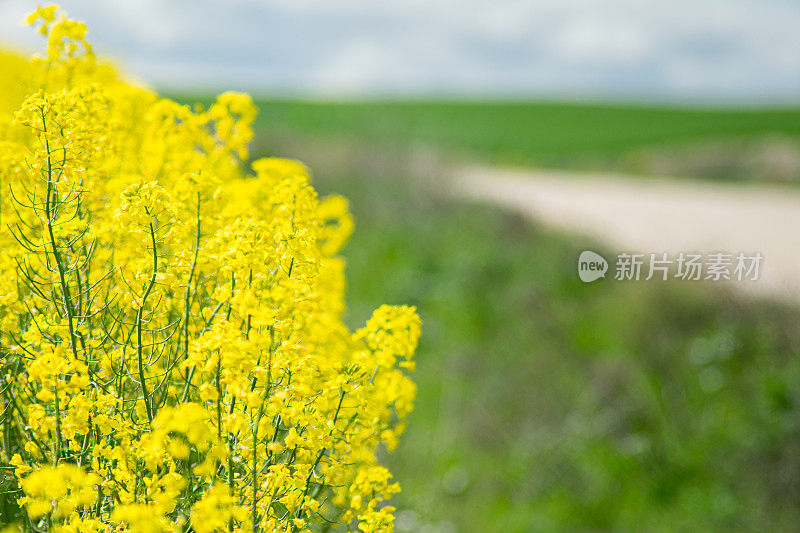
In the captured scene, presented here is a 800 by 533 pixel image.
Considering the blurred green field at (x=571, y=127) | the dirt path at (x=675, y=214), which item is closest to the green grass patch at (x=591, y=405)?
the dirt path at (x=675, y=214)

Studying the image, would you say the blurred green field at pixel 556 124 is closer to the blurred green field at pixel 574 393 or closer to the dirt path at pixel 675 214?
the dirt path at pixel 675 214

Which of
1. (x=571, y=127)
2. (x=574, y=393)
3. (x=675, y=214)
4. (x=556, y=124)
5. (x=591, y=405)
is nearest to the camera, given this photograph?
(x=591, y=405)

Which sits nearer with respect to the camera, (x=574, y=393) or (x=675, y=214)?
(x=574, y=393)

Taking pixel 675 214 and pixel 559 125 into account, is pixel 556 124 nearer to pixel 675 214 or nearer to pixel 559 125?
pixel 559 125

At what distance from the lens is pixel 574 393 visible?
20.3ft

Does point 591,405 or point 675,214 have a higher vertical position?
point 675,214

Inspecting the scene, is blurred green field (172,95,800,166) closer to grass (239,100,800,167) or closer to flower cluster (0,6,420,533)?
grass (239,100,800,167)

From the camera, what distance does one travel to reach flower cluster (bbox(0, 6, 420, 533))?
5.18 feet

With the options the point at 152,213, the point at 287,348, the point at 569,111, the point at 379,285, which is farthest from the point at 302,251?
the point at 569,111

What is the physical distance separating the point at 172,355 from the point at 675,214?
36.6 ft

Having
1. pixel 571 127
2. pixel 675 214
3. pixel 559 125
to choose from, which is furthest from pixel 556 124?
pixel 675 214

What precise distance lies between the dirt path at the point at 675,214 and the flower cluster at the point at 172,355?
17.3 ft

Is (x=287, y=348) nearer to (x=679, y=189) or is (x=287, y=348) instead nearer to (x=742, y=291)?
(x=742, y=291)

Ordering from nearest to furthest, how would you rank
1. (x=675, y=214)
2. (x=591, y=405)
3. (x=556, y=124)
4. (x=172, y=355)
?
(x=172, y=355) < (x=591, y=405) < (x=675, y=214) < (x=556, y=124)
